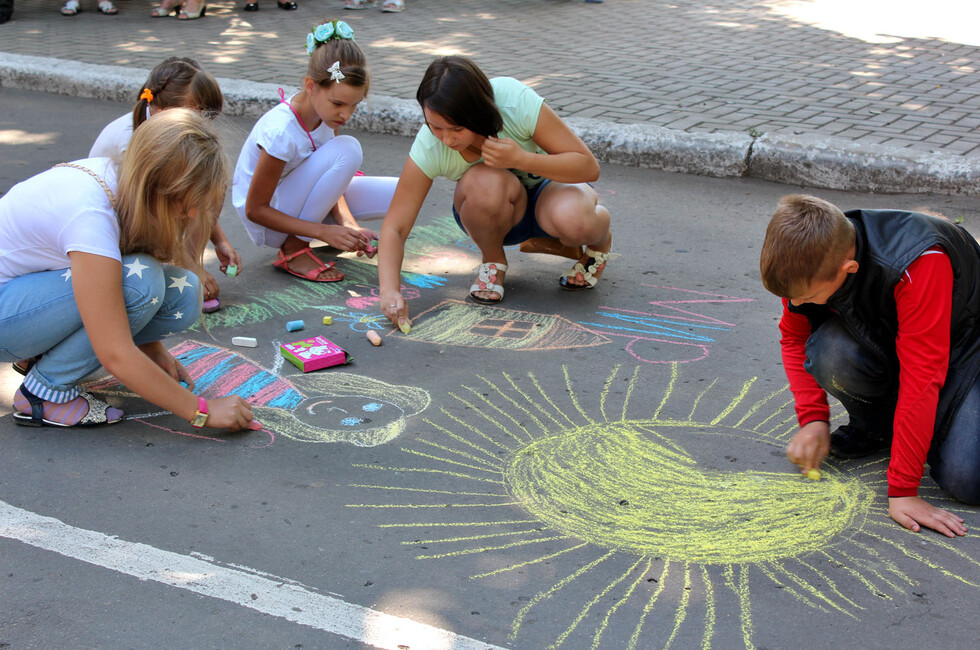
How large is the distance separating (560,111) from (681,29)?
3033mm

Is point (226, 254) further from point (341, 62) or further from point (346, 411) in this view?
point (346, 411)

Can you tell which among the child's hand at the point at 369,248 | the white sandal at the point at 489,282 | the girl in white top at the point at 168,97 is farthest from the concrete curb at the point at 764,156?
the girl in white top at the point at 168,97

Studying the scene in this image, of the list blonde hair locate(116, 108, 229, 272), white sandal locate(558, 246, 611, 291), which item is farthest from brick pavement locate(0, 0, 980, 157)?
blonde hair locate(116, 108, 229, 272)

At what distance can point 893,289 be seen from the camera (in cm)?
197

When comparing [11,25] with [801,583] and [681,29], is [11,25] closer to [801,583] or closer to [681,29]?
[681,29]

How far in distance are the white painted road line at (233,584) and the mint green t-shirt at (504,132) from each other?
167cm

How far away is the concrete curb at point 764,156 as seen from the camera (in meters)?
4.18

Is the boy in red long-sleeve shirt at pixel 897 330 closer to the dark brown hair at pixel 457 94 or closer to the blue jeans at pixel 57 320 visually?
the dark brown hair at pixel 457 94

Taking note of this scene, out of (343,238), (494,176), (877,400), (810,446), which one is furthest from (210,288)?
(877,400)

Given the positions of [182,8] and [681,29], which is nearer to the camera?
[681,29]

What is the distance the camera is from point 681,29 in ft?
25.1

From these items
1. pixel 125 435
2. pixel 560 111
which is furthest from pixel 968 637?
pixel 560 111

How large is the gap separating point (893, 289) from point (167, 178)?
1675 millimetres

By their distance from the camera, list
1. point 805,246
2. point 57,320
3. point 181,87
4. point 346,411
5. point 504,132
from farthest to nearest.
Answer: point 504,132 < point 181,87 < point 346,411 < point 57,320 < point 805,246
